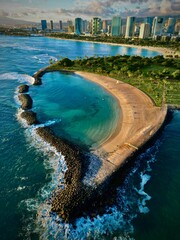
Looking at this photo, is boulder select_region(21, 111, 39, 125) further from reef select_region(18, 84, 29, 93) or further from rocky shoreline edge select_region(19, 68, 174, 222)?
reef select_region(18, 84, 29, 93)

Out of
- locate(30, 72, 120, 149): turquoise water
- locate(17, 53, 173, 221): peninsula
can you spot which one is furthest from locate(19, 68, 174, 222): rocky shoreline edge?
locate(30, 72, 120, 149): turquoise water

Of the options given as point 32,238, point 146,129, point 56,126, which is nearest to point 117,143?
point 146,129

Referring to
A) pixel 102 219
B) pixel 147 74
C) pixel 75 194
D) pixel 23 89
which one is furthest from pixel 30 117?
pixel 147 74

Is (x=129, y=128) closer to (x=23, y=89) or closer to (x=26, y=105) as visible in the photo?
(x=26, y=105)

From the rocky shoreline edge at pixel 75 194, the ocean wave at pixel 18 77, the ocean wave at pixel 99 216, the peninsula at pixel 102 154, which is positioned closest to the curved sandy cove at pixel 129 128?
the peninsula at pixel 102 154

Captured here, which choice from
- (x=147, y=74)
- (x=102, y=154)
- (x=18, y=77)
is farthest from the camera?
(x=18, y=77)

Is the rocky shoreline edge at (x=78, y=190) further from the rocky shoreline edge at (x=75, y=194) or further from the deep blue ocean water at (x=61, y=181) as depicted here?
the deep blue ocean water at (x=61, y=181)

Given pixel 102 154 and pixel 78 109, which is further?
pixel 78 109
